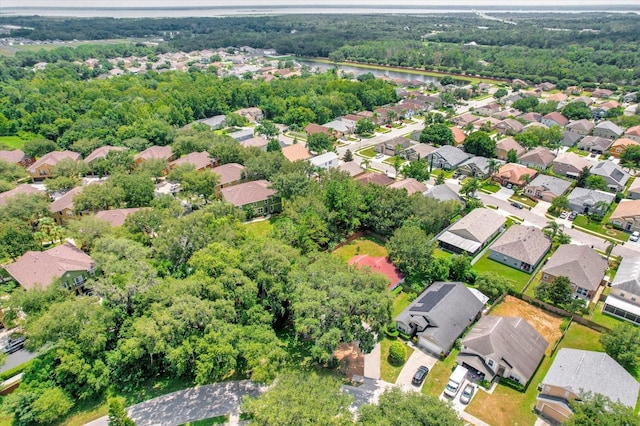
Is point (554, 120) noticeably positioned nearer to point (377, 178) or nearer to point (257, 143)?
point (377, 178)

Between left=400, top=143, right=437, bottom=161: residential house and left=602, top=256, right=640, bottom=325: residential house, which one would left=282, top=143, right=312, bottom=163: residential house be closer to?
left=400, top=143, right=437, bottom=161: residential house

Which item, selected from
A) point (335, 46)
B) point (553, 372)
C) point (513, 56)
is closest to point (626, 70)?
point (513, 56)

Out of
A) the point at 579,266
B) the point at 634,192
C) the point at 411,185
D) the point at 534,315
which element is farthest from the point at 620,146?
the point at 534,315

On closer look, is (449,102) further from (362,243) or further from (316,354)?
(316,354)

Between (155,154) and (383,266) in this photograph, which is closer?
(383,266)

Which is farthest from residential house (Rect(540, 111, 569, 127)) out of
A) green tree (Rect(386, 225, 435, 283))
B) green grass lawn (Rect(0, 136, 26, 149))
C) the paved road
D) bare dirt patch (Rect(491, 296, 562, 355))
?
green grass lawn (Rect(0, 136, 26, 149))
